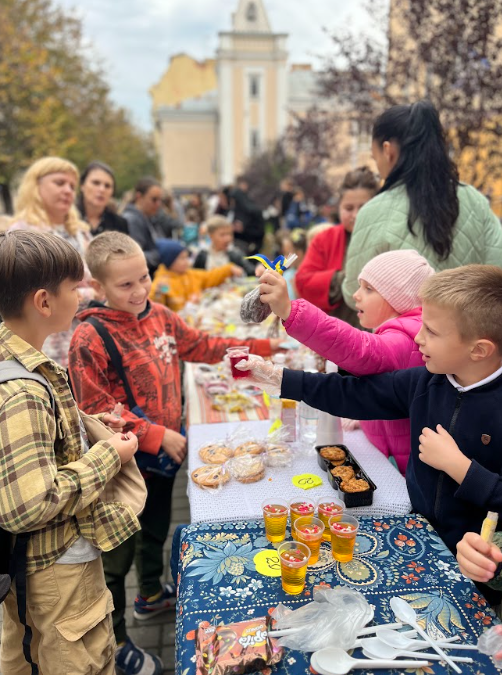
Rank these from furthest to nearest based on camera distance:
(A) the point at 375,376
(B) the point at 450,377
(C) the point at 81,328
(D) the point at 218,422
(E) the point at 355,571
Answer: (D) the point at 218,422
(C) the point at 81,328
(A) the point at 375,376
(B) the point at 450,377
(E) the point at 355,571

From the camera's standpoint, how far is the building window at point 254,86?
1723 inches

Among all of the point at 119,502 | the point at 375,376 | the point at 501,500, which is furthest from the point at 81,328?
the point at 501,500

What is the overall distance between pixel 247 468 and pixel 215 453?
21 cm

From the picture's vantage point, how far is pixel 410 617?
1.34 meters

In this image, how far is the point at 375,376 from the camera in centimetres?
201

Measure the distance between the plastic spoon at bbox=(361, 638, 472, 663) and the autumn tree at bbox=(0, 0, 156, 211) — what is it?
17786 millimetres

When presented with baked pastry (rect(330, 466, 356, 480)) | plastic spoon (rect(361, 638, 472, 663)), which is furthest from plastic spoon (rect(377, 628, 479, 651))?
baked pastry (rect(330, 466, 356, 480))

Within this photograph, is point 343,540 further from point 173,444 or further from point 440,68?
point 440,68

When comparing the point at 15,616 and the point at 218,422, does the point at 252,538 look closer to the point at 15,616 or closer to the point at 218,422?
the point at 15,616

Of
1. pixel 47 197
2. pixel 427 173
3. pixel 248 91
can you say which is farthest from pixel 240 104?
pixel 427 173

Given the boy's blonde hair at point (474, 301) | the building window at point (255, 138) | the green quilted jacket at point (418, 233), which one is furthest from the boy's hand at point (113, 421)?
the building window at point (255, 138)

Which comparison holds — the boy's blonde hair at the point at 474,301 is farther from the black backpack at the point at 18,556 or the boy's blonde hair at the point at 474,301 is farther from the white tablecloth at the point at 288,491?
the black backpack at the point at 18,556

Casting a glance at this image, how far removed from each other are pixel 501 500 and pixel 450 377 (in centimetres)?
41

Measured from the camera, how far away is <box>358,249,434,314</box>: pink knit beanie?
2.09 metres
